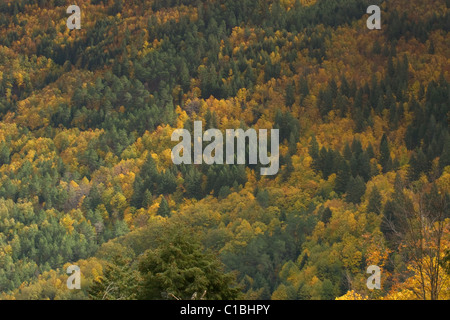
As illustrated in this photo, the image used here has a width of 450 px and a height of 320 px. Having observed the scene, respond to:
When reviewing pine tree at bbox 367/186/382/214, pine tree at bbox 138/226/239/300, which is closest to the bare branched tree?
pine tree at bbox 138/226/239/300

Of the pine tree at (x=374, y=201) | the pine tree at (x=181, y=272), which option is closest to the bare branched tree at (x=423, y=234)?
the pine tree at (x=181, y=272)

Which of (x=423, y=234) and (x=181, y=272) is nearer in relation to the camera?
(x=423, y=234)

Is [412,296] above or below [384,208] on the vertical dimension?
above

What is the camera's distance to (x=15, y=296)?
187250 mm

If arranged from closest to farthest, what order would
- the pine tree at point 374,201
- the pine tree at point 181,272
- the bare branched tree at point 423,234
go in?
the bare branched tree at point 423,234, the pine tree at point 181,272, the pine tree at point 374,201

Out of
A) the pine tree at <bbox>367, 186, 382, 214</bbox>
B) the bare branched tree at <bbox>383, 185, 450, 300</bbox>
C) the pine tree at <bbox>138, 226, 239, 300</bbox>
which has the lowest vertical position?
the pine tree at <bbox>367, 186, 382, 214</bbox>

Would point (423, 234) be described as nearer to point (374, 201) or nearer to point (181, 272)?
point (181, 272)

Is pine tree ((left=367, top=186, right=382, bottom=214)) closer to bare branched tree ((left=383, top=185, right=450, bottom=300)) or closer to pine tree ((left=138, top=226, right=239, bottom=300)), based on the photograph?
bare branched tree ((left=383, top=185, right=450, bottom=300))

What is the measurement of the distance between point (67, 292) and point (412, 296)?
447 ft

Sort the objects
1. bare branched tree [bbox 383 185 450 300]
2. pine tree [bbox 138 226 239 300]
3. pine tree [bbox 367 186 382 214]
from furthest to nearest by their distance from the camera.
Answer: pine tree [bbox 367 186 382 214], pine tree [bbox 138 226 239 300], bare branched tree [bbox 383 185 450 300]

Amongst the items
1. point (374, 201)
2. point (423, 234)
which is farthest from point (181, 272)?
point (374, 201)

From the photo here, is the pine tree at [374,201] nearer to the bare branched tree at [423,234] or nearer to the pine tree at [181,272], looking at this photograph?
the bare branched tree at [423,234]
